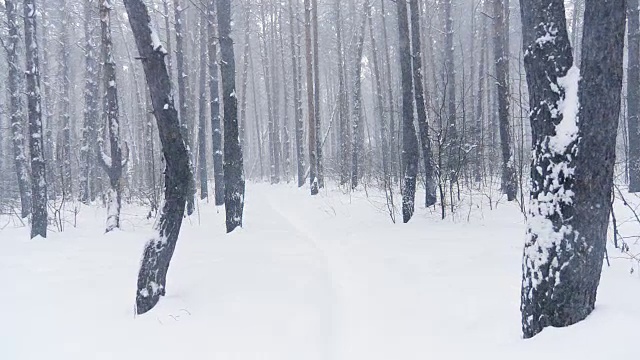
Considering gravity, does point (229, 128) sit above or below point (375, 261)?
above

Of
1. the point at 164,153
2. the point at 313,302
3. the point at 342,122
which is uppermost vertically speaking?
the point at 342,122

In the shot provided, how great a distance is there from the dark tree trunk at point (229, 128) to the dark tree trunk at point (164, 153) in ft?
15.0

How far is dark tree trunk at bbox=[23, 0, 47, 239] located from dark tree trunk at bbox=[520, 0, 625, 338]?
431 inches

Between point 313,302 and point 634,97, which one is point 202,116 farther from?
point 634,97

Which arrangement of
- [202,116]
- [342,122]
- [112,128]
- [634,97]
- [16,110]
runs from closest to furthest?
[112,128], [634,97], [16,110], [202,116], [342,122]

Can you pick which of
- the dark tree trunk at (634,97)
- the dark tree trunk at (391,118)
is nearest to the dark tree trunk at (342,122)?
the dark tree trunk at (391,118)

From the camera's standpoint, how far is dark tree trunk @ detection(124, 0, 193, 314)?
505 cm

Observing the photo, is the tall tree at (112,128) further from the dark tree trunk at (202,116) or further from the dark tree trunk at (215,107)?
the dark tree trunk at (202,116)

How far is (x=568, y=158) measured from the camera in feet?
10.5

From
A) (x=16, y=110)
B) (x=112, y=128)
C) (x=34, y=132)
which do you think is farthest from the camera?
(x=16, y=110)

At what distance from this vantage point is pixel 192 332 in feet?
14.4

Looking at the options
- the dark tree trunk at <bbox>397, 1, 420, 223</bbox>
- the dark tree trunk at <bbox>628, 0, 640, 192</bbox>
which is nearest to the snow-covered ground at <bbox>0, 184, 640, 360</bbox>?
the dark tree trunk at <bbox>397, 1, 420, 223</bbox>

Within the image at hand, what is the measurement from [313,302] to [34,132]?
908cm

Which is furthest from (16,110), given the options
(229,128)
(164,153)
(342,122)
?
(342,122)
